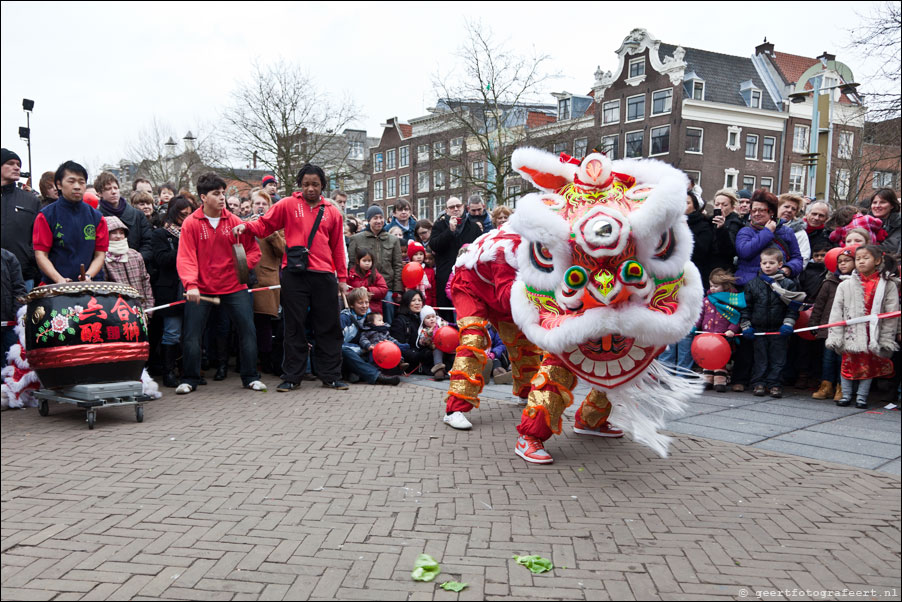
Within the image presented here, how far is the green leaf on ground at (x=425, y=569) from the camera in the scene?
2.75 meters

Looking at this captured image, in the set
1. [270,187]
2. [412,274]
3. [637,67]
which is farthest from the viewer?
[270,187]

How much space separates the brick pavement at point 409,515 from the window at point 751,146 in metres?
18.1

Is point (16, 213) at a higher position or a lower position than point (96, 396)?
higher

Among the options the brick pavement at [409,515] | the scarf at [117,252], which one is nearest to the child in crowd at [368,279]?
the scarf at [117,252]

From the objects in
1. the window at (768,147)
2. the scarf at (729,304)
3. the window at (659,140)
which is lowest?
Answer: the scarf at (729,304)

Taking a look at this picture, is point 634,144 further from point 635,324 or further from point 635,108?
point 635,324

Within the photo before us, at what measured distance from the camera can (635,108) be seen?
6105 millimetres

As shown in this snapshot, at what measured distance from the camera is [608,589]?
268 centimetres

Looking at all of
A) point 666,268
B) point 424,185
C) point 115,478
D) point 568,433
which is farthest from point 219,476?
point 424,185

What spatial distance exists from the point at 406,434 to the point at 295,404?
1.61 meters

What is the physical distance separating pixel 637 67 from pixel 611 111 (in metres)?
1.41

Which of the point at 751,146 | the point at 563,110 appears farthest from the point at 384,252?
the point at 751,146

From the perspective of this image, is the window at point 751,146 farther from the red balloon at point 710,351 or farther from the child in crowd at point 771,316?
the red balloon at point 710,351

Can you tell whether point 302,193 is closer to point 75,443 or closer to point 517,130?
point 75,443
